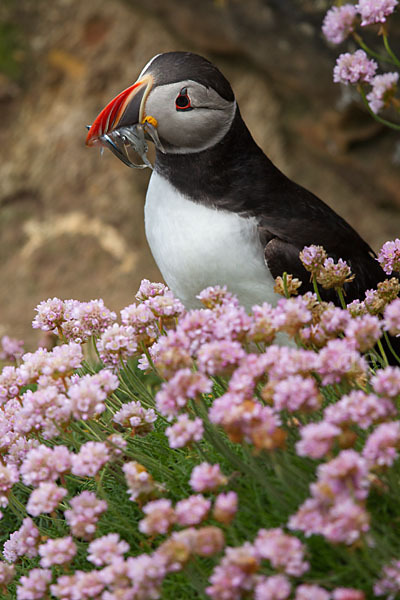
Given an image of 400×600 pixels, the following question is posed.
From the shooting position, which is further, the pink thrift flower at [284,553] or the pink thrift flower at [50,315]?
the pink thrift flower at [50,315]

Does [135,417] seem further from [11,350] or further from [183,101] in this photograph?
[183,101]

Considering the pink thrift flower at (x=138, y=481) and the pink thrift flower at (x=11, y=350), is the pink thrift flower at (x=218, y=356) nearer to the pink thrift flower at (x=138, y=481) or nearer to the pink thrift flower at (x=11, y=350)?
the pink thrift flower at (x=138, y=481)

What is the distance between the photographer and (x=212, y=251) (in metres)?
2.48

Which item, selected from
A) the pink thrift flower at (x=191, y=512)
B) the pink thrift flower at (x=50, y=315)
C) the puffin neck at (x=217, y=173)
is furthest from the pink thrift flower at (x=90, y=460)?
the puffin neck at (x=217, y=173)

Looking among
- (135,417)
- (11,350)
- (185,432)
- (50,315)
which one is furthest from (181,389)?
(11,350)

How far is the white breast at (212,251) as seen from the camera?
2.49 metres

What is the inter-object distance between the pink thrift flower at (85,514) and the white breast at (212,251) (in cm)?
109

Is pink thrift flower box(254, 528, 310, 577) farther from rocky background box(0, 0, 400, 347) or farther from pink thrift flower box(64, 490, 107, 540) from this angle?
rocky background box(0, 0, 400, 347)

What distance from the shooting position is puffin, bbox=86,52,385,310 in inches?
97.6

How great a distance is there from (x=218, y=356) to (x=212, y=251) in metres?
1.06

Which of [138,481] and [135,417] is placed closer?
[138,481]

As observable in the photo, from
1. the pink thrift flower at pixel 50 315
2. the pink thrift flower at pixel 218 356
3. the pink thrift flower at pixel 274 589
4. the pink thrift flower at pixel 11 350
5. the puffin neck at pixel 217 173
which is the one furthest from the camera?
the pink thrift flower at pixel 11 350

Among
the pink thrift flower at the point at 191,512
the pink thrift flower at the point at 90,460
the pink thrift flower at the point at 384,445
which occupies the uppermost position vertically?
the pink thrift flower at the point at 90,460

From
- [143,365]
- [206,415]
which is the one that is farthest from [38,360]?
[143,365]
